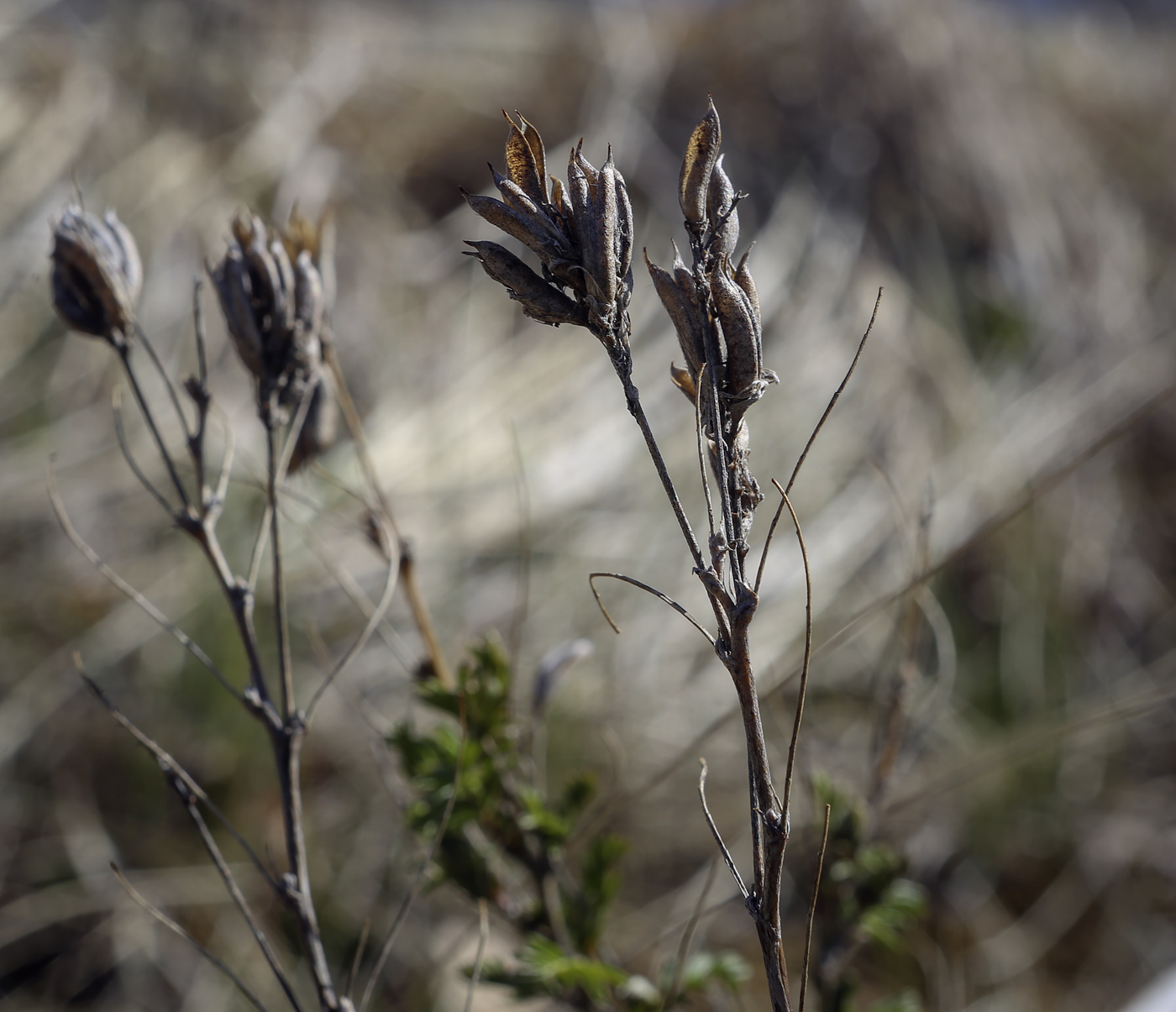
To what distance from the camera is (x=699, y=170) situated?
0.39m

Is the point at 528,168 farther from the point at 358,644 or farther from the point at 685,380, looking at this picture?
the point at 358,644

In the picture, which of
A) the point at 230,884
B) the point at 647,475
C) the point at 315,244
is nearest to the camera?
the point at 230,884

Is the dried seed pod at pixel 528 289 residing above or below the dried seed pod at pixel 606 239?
below

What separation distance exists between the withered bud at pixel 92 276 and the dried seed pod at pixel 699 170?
39 centimetres

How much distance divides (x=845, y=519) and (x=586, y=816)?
132cm

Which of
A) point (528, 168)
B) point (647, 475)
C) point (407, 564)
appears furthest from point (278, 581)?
point (647, 475)

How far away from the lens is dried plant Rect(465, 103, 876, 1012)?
39cm

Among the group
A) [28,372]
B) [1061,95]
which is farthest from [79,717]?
[1061,95]

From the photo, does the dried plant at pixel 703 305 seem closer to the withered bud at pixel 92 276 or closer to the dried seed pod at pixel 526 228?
the dried seed pod at pixel 526 228

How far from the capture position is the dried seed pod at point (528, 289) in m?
Result: 0.40

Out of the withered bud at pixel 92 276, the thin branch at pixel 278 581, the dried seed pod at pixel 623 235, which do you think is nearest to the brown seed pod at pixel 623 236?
the dried seed pod at pixel 623 235

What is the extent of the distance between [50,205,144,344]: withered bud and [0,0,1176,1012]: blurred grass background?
20 cm

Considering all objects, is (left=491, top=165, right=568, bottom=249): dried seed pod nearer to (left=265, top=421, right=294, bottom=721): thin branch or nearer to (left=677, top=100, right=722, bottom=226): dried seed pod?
(left=677, top=100, right=722, bottom=226): dried seed pod

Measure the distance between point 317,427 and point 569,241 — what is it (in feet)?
1.22
